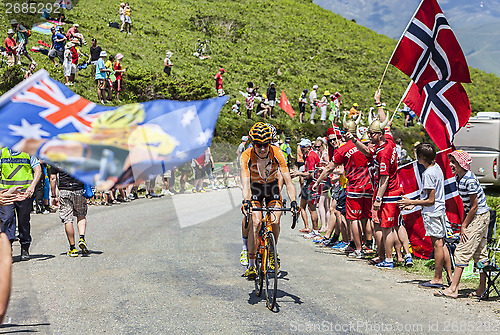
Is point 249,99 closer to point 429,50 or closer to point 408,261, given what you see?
point 429,50

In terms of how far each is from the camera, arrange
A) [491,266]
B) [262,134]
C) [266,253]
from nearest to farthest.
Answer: [491,266] → [266,253] → [262,134]

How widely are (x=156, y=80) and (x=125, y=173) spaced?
93.8 ft

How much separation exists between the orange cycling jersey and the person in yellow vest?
408cm

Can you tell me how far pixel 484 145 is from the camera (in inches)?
937

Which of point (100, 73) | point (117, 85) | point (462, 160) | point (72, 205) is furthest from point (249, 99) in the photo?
point (462, 160)

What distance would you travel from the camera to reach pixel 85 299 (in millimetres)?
7871

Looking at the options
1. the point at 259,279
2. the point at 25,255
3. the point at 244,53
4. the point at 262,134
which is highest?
the point at 244,53

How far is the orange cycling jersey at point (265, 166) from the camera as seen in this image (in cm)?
862

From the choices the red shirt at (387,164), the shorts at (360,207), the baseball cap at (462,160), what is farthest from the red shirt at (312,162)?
the baseball cap at (462,160)

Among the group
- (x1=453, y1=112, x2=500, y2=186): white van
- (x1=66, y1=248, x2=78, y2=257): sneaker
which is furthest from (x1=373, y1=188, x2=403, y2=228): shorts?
(x1=453, y1=112, x2=500, y2=186): white van

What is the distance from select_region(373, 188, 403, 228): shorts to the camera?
10.0 metres

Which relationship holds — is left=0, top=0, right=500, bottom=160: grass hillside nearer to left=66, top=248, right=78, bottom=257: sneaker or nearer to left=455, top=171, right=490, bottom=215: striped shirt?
left=66, top=248, right=78, bottom=257: sneaker

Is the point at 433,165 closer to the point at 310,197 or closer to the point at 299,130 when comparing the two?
the point at 310,197

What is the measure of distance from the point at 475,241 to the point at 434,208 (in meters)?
0.81
